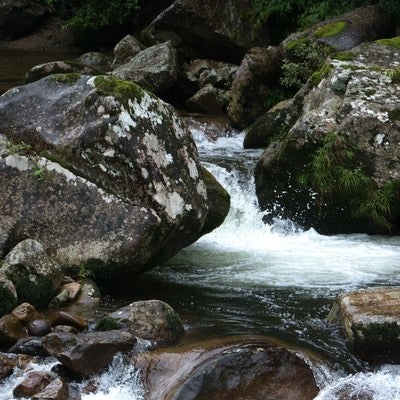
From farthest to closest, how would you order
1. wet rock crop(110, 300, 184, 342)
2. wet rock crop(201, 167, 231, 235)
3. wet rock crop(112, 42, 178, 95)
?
wet rock crop(112, 42, 178, 95) → wet rock crop(201, 167, 231, 235) → wet rock crop(110, 300, 184, 342)

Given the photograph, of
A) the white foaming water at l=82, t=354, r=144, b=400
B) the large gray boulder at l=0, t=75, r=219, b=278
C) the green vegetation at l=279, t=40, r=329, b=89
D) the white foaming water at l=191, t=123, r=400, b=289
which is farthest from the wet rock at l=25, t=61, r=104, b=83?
the white foaming water at l=82, t=354, r=144, b=400

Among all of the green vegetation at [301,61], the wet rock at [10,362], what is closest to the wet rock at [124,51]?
the green vegetation at [301,61]

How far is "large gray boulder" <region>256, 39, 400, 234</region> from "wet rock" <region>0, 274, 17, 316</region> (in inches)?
173

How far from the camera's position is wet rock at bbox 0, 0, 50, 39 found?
75.9 feet

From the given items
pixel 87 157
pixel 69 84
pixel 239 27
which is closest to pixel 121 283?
pixel 87 157

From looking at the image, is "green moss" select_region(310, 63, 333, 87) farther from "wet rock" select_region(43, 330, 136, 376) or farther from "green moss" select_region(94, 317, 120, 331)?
"wet rock" select_region(43, 330, 136, 376)

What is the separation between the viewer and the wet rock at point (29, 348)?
5387 mm

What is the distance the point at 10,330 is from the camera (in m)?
5.55

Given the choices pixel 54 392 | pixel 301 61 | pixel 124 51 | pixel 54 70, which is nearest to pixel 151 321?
pixel 54 392

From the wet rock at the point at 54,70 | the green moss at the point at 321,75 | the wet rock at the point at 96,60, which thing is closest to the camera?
the green moss at the point at 321,75

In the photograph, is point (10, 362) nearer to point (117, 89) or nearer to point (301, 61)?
point (117, 89)

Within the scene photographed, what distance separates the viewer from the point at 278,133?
11055mm

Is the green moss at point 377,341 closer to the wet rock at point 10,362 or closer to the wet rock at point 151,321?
the wet rock at point 151,321

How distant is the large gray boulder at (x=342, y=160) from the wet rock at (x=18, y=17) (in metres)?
15.6
